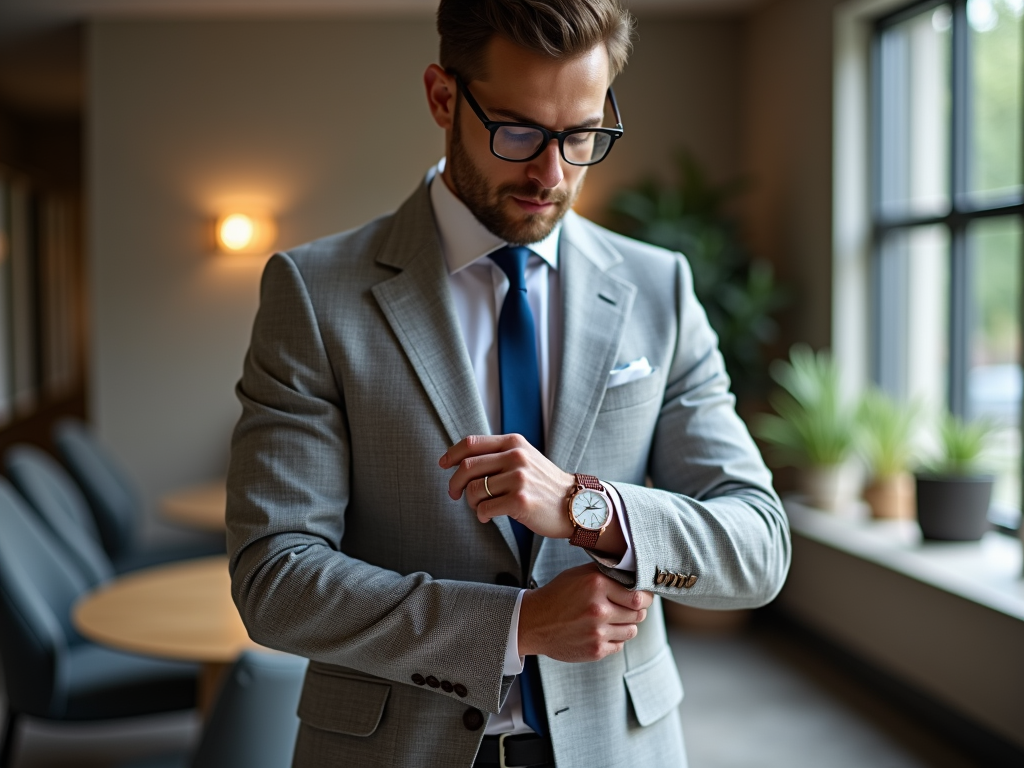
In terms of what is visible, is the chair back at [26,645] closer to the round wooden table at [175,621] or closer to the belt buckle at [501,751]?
the round wooden table at [175,621]

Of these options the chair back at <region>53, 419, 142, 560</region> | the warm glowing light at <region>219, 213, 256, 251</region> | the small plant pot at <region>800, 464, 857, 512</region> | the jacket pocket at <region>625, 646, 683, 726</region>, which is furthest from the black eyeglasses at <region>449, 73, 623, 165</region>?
the warm glowing light at <region>219, 213, 256, 251</region>

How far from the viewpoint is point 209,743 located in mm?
1940

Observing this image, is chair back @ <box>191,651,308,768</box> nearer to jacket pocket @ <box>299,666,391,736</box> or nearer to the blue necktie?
jacket pocket @ <box>299,666,391,736</box>

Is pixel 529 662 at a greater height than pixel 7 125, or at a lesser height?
lesser

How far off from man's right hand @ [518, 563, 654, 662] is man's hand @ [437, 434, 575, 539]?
66mm

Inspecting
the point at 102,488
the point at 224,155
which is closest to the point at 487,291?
the point at 102,488

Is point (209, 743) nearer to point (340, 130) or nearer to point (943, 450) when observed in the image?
point (943, 450)

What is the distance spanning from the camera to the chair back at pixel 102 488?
14.7ft

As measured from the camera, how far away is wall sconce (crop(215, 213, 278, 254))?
18.2ft

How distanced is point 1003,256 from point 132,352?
4.54 meters

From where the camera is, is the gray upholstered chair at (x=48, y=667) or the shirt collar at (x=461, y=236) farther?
the gray upholstered chair at (x=48, y=667)

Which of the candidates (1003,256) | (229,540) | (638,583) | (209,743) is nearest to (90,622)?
(209,743)

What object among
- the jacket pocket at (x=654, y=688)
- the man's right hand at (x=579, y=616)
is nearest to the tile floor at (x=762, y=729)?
the jacket pocket at (x=654, y=688)

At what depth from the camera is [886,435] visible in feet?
13.3
